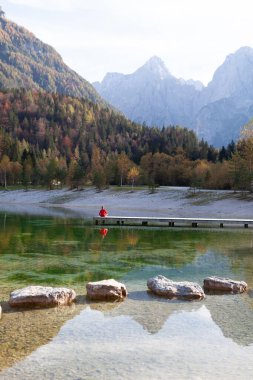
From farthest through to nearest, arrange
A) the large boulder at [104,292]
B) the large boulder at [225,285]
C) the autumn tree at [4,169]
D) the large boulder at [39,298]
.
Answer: the autumn tree at [4,169] < the large boulder at [225,285] < the large boulder at [104,292] < the large boulder at [39,298]

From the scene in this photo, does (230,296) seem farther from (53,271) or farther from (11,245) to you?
(11,245)

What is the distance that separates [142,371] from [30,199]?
404 ft

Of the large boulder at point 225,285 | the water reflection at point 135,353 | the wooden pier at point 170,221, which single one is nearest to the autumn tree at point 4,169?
the wooden pier at point 170,221

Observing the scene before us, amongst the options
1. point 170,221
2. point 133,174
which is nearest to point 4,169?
point 133,174

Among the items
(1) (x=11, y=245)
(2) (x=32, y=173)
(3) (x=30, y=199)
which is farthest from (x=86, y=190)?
(1) (x=11, y=245)

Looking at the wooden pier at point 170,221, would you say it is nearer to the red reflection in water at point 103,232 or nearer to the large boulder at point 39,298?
the red reflection in water at point 103,232

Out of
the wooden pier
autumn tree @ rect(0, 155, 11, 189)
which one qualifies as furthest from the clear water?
autumn tree @ rect(0, 155, 11, 189)

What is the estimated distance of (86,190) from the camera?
13238 centimetres

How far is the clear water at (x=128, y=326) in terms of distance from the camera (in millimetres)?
12766

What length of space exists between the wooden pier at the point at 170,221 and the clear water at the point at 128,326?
958 inches

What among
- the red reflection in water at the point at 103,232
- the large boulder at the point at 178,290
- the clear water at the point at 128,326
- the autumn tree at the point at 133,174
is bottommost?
the red reflection in water at the point at 103,232

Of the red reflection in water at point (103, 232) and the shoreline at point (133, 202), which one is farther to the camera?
the shoreline at point (133, 202)

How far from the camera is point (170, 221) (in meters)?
59.1

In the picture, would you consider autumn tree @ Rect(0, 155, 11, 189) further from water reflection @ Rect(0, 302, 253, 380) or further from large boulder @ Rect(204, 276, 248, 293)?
water reflection @ Rect(0, 302, 253, 380)
